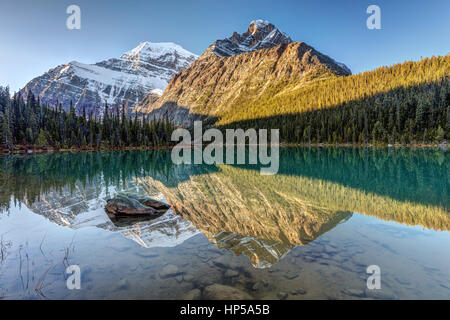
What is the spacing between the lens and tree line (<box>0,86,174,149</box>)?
8538 cm

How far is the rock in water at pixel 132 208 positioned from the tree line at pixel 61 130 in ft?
299

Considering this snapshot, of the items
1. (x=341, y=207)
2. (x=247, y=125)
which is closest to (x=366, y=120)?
(x=247, y=125)

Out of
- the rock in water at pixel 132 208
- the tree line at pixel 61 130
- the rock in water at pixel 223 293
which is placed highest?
the tree line at pixel 61 130

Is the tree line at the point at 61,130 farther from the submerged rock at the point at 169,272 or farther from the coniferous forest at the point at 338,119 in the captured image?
the submerged rock at the point at 169,272

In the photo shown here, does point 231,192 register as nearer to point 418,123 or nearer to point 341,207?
point 341,207

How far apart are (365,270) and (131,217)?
1143cm

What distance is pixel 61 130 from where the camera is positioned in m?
99.7

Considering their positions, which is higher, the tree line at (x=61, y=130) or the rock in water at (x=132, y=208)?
the tree line at (x=61, y=130)

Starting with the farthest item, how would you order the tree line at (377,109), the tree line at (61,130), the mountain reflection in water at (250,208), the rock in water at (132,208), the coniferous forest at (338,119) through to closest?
the tree line at (377,109) → the coniferous forest at (338,119) → the tree line at (61,130) → the rock in water at (132,208) → the mountain reflection in water at (250,208)

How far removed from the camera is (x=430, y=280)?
639 cm

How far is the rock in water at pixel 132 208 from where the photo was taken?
12.9 meters
